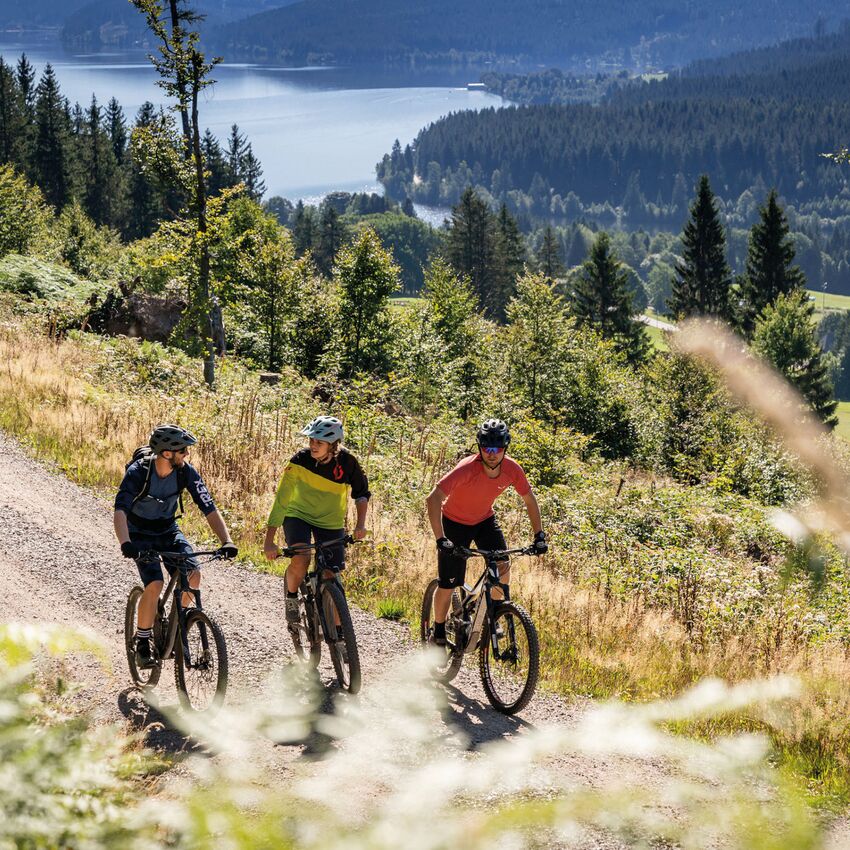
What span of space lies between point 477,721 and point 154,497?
3.30m

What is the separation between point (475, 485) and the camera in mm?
7695

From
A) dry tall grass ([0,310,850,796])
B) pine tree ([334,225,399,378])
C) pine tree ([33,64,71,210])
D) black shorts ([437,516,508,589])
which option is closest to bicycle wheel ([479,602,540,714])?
black shorts ([437,516,508,589])

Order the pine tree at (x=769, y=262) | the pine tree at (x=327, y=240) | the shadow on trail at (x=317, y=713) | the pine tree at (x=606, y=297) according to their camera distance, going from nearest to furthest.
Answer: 1. the shadow on trail at (x=317, y=713)
2. the pine tree at (x=769, y=262)
3. the pine tree at (x=606, y=297)
4. the pine tree at (x=327, y=240)

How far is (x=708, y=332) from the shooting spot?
2628 inches

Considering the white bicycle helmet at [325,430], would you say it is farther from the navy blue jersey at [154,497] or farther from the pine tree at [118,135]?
the pine tree at [118,135]

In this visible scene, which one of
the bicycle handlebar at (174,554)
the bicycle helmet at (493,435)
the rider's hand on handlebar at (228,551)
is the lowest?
the bicycle handlebar at (174,554)

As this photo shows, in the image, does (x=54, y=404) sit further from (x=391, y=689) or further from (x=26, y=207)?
(x=26, y=207)

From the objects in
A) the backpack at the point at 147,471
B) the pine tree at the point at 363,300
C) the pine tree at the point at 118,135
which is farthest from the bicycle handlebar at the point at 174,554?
the pine tree at the point at 118,135

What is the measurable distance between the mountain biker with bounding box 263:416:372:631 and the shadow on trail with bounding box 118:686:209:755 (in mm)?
1594

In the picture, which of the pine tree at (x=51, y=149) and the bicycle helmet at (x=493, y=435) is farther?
the pine tree at (x=51, y=149)

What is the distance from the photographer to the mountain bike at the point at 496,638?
738 cm

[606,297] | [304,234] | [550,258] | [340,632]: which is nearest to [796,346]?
[606,297]

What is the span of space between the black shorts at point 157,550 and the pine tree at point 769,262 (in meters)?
67.0

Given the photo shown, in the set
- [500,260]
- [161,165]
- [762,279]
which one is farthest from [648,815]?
[500,260]
